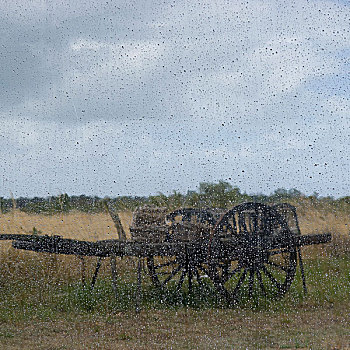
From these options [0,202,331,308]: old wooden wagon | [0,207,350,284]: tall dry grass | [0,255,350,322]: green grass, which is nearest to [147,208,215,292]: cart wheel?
[0,202,331,308]: old wooden wagon

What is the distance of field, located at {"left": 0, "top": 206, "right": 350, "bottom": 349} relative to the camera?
20.6ft

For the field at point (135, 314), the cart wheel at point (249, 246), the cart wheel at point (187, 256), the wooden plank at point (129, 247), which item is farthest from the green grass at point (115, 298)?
the wooden plank at point (129, 247)

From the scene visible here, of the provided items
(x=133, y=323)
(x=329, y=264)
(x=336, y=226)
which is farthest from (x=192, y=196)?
(x=133, y=323)

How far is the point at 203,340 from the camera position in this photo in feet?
20.6

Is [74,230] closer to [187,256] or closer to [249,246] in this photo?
[187,256]

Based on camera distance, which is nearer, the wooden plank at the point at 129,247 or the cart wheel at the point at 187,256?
the wooden plank at the point at 129,247

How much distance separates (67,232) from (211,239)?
5741 millimetres

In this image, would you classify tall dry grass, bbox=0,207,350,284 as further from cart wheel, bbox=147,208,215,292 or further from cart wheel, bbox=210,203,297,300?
cart wheel, bbox=210,203,297,300

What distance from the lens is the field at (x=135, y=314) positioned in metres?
6.28

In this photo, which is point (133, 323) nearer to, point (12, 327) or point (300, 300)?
point (12, 327)

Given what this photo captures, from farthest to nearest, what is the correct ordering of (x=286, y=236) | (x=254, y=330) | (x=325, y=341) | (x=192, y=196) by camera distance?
(x=192, y=196) < (x=286, y=236) < (x=254, y=330) < (x=325, y=341)

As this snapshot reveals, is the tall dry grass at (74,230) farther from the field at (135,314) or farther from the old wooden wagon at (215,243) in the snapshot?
the old wooden wagon at (215,243)

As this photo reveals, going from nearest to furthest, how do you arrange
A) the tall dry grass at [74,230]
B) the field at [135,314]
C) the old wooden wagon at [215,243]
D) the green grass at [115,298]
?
the field at [135,314] → the old wooden wagon at [215,243] → the green grass at [115,298] → the tall dry grass at [74,230]

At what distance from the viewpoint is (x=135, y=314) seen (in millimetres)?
7641
